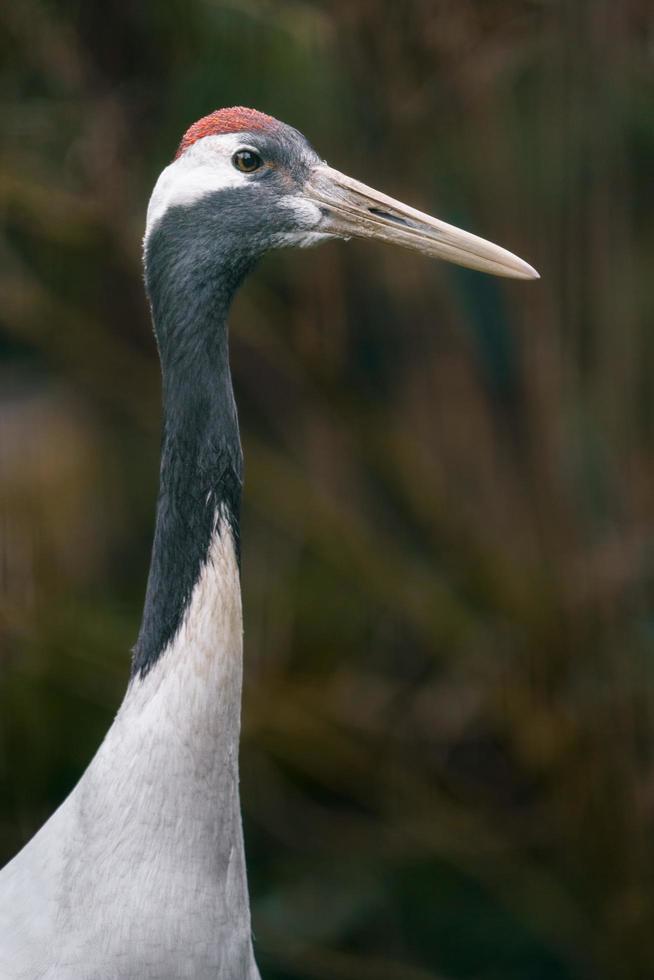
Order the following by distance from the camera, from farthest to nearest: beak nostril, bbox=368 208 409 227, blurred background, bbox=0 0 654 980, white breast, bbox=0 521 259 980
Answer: blurred background, bbox=0 0 654 980, beak nostril, bbox=368 208 409 227, white breast, bbox=0 521 259 980

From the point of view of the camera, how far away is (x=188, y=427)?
6.97 ft

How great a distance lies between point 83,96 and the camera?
13.4 ft

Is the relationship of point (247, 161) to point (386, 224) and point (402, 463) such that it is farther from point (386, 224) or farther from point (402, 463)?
point (402, 463)

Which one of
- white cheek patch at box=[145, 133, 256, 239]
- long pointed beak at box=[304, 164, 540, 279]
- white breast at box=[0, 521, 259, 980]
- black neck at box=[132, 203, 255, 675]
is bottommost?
white breast at box=[0, 521, 259, 980]

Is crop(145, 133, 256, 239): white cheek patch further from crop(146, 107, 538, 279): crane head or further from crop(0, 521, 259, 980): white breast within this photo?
crop(0, 521, 259, 980): white breast

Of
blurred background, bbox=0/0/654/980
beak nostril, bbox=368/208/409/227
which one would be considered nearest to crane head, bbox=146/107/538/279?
beak nostril, bbox=368/208/409/227

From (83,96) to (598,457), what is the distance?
1908 millimetres

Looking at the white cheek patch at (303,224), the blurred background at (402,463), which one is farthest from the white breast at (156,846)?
the blurred background at (402,463)

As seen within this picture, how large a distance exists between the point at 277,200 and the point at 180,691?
0.77 metres

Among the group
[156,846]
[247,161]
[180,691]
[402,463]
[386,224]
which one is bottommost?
[156,846]

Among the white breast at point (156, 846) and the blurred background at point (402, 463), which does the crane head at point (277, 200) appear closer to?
the white breast at point (156, 846)

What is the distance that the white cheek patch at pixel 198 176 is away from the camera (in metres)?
2.14

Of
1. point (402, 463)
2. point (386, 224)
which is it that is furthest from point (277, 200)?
point (402, 463)

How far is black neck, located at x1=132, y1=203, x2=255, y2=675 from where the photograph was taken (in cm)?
212
